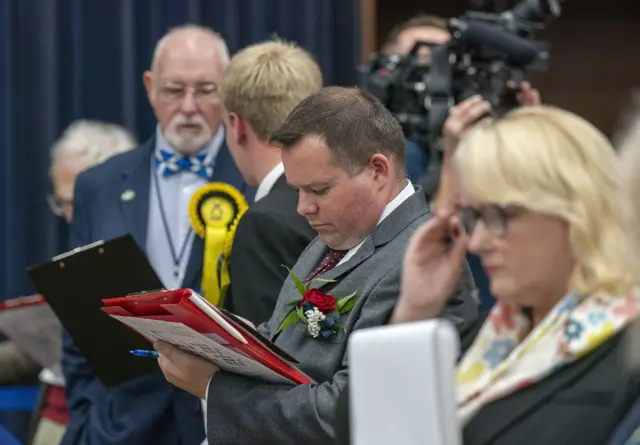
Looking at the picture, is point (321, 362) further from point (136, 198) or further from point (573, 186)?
point (136, 198)

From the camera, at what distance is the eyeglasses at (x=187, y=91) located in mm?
3506

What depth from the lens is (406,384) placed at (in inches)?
56.0

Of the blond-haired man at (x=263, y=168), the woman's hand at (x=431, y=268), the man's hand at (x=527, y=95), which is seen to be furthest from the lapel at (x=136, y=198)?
the woman's hand at (x=431, y=268)

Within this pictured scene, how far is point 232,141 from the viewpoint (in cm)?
287

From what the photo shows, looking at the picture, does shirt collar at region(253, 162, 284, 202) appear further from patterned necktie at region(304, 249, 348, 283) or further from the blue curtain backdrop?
the blue curtain backdrop

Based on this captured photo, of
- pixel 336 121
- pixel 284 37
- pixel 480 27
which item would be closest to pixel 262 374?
pixel 336 121

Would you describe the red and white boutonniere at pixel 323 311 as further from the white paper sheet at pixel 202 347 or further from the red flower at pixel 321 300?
the white paper sheet at pixel 202 347

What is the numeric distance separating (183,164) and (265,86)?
0.71m

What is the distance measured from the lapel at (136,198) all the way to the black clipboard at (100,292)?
0.39 metres

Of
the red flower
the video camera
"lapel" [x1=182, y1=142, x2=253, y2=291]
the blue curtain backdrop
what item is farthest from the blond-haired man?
the blue curtain backdrop

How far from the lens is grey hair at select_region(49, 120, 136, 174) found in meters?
4.33

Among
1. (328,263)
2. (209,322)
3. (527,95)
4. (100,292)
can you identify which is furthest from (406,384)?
(527,95)

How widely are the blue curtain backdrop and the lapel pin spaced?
167 centimetres

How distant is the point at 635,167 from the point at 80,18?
12.4 ft
